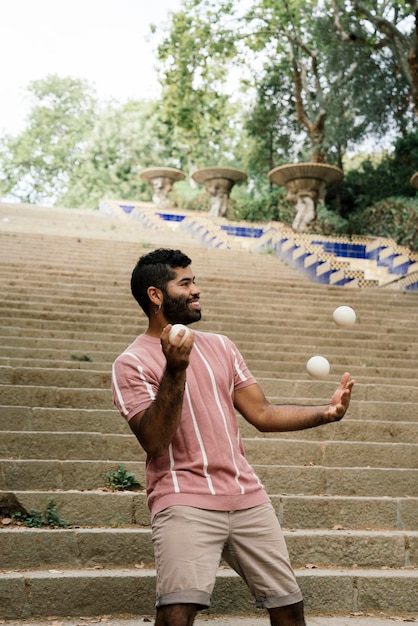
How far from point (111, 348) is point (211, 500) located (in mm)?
5835

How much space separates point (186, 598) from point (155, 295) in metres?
1.01

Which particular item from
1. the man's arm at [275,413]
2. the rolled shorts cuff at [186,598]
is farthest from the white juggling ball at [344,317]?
the rolled shorts cuff at [186,598]

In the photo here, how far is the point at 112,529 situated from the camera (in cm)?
445

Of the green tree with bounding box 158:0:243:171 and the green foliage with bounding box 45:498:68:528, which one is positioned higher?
the green tree with bounding box 158:0:243:171

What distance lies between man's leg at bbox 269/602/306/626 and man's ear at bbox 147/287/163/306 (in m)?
1.09

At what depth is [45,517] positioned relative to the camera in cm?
453

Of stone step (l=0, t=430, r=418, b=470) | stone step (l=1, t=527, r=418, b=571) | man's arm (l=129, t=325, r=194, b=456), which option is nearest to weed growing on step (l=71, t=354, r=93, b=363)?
stone step (l=0, t=430, r=418, b=470)

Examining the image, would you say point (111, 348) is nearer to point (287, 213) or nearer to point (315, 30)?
point (287, 213)

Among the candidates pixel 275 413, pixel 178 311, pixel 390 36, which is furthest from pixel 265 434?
pixel 390 36

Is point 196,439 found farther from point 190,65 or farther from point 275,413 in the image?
point 190,65

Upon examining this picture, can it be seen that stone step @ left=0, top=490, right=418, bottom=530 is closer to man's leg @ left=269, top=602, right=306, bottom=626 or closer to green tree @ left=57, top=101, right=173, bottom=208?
man's leg @ left=269, top=602, right=306, bottom=626

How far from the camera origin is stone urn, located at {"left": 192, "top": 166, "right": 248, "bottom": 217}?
24.3 m

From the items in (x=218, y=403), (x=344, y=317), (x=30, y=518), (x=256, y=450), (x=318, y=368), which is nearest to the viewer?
(x=218, y=403)

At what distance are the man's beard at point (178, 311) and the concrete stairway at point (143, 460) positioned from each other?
176 cm
